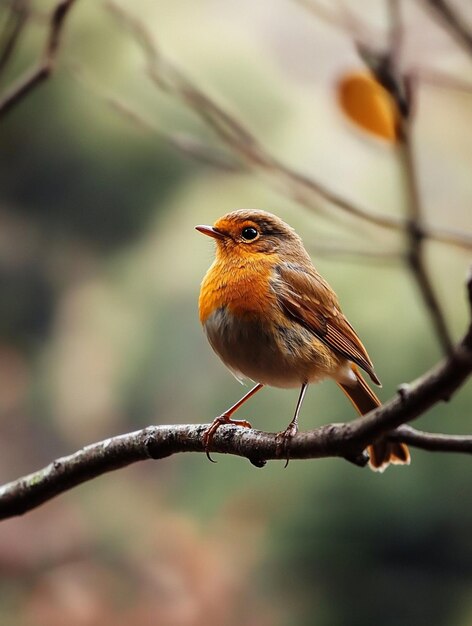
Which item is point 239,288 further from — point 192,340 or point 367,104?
point 192,340

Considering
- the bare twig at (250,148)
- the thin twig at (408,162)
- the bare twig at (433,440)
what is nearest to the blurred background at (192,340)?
the bare twig at (250,148)

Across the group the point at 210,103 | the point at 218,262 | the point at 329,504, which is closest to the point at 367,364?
the point at 218,262

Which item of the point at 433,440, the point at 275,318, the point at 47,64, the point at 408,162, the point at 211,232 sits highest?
the point at 47,64

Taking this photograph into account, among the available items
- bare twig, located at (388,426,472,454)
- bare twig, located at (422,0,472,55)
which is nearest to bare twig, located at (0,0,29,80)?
bare twig, located at (422,0,472,55)

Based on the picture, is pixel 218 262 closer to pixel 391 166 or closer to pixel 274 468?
pixel 274 468

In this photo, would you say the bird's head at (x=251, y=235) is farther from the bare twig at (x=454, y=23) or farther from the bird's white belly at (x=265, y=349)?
the bare twig at (x=454, y=23)

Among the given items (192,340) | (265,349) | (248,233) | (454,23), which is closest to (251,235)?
(248,233)

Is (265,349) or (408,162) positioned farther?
(265,349)
